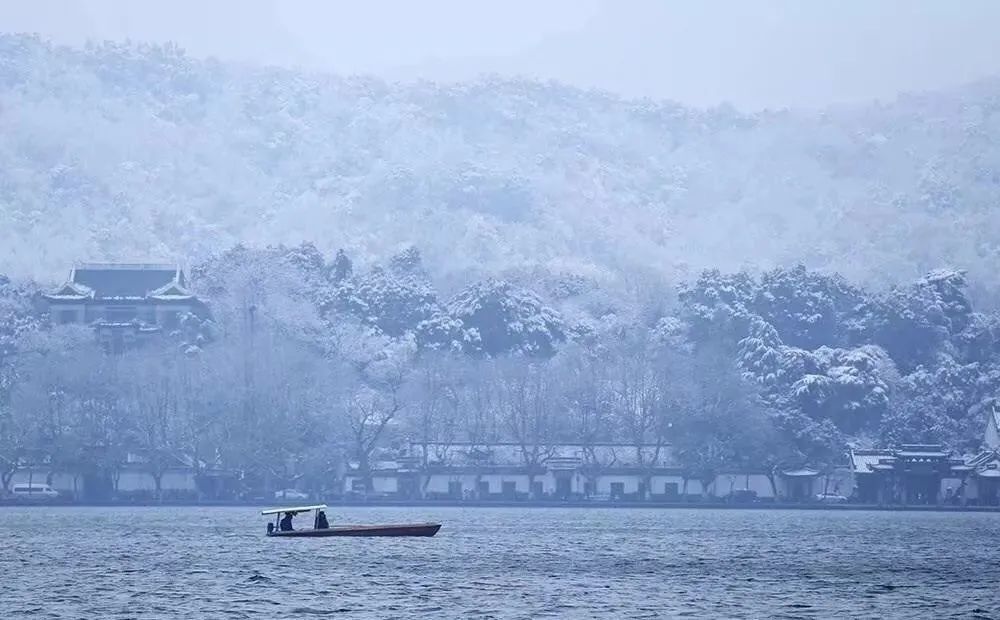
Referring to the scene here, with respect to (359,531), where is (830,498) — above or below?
above

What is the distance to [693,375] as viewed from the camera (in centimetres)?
12525

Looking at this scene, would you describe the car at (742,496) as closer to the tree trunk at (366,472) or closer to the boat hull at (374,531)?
the tree trunk at (366,472)

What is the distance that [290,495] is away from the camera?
11888cm

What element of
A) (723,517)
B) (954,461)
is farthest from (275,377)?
(954,461)

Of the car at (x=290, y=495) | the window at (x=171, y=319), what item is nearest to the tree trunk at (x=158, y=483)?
the car at (x=290, y=495)

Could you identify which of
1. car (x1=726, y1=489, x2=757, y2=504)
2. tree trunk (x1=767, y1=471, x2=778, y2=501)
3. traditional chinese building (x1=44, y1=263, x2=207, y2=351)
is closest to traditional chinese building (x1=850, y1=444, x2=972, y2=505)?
tree trunk (x1=767, y1=471, x2=778, y2=501)

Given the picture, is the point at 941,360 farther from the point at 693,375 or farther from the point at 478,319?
the point at 478,319

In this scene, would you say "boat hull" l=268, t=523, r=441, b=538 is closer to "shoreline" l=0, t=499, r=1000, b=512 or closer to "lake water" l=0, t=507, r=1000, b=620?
"lake water" l=0, t=507, r=1000, b=620

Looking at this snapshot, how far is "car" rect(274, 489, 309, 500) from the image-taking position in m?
119

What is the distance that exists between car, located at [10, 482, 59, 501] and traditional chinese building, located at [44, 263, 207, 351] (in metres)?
21.9

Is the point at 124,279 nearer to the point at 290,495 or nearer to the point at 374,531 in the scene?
the point at 290,495

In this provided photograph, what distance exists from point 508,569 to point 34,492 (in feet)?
165

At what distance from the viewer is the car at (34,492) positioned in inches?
4663

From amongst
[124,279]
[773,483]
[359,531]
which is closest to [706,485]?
[773,483]
